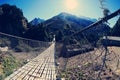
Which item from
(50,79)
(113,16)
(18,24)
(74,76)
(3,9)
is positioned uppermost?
(3,9)

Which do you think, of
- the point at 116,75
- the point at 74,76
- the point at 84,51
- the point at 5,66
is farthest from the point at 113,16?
the point at 84,51

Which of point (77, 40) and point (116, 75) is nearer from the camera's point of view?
point (116, 75)

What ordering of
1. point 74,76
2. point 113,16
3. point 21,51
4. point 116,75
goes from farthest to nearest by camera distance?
point 21,51 < point 74,76 < point 116,75 < point 113,16

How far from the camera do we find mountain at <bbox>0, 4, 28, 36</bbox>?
4409cm

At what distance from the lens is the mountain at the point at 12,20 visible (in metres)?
44.1

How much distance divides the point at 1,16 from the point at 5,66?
2558 centimetres

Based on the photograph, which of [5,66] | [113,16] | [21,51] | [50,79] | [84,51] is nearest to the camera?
[113,16]

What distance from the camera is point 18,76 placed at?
6.50 metres

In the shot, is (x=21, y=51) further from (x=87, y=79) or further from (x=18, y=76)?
(x=18, y=76)

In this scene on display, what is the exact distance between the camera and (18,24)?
1823 inches

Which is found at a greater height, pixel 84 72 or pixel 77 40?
pixel 77 40

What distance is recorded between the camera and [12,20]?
148 feet

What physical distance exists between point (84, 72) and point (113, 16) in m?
12.0

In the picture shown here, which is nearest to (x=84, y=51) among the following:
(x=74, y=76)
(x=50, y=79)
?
(x=74, y=76)
